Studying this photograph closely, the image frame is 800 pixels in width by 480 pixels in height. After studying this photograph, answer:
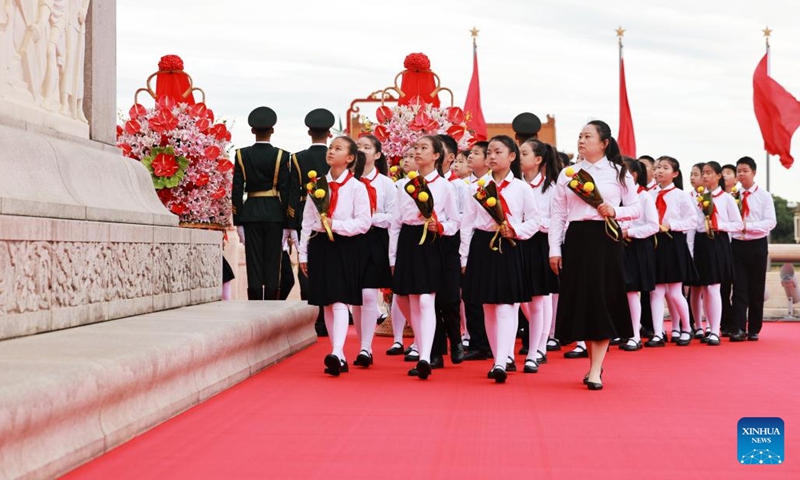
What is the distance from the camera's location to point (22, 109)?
627 centimetres

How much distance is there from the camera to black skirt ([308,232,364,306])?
7.07m

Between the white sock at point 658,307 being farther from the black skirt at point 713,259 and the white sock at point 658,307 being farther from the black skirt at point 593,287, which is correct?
the black skirt at point 593,287

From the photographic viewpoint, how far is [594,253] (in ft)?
20.8

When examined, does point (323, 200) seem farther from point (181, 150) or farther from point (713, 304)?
point (713, 304)

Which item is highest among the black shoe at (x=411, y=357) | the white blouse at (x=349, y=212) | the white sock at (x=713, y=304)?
the white blouse at (x=349, y=212)

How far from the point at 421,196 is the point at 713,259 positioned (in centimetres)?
420

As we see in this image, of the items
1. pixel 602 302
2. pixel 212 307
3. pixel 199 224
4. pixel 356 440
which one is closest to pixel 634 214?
pixel 602 302

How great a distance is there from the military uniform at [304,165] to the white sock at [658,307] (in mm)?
3339

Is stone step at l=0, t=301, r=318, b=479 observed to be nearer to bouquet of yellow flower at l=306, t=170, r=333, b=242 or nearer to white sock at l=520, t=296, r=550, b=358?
bouquet of yellow flower at l=306, t=170, r=333, b=242

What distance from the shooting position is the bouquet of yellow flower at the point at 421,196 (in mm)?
6902

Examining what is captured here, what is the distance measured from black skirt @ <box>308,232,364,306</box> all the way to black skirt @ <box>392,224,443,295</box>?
287 millimetres

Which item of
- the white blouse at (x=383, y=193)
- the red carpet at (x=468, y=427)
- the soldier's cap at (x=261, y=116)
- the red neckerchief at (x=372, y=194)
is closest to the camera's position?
the red carpet at (x=468, y=427)

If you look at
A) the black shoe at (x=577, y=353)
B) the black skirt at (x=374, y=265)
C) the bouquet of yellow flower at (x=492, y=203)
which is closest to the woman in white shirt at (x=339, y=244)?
the black skirt at (x=374, y=265)

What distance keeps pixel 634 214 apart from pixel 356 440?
2.73m
